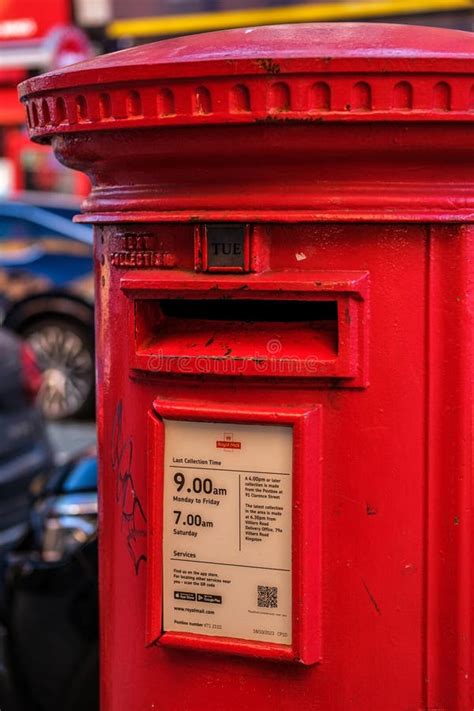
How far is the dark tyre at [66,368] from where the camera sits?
8328mm

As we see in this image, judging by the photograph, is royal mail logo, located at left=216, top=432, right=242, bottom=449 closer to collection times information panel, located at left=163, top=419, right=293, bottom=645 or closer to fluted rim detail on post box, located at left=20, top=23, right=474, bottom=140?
collection times information panel, located at left=163, top=419, right=293, bottom=645

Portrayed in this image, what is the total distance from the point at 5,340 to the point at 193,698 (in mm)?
3530

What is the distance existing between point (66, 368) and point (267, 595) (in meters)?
7.02

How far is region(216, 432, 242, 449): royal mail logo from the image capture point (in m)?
1.55

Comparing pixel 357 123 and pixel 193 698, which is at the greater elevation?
pixel 357 123

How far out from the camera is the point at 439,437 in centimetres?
153

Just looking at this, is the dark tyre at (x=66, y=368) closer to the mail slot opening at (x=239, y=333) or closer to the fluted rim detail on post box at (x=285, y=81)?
the mail slot opening at (x=239, y=333)

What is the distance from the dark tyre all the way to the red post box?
6.73 m

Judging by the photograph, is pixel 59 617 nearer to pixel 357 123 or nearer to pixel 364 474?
pixel 364 474

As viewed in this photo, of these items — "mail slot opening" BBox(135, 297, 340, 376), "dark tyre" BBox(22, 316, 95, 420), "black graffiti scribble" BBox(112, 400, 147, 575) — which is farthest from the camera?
Result: "dark tyre" BBox(22, 316, 95, 420)

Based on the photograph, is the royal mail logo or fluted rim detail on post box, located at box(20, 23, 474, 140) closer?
fluted rim detail on post box, located at box(20, 23, 474, 140)

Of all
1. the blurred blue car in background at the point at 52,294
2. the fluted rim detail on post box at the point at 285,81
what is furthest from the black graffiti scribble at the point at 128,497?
the blurred blue car in background at the point at 52,294

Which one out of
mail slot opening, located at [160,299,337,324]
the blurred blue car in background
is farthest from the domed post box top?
the blurred blue car in background

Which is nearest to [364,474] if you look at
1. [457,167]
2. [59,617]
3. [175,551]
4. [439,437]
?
[439,437]
